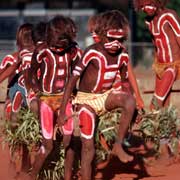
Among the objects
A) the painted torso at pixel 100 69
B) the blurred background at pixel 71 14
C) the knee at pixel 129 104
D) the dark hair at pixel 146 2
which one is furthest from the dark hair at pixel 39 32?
the blurred background at pixel 71 14

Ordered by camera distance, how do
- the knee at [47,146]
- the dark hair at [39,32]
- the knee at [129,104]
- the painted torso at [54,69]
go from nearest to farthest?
1. the knee at [129,104]
2. the knee at [47,146]
3. the painted torso at [54,69]
4. the dark hair at [39,32]

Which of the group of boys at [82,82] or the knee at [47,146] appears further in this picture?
the knee at [47,146]

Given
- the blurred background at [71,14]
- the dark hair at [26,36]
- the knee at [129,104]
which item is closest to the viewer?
the knee at [129,104]

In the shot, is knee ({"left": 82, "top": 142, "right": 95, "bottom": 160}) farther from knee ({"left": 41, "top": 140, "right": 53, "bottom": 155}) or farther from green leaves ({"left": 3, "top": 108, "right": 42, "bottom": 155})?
green leaves ({"left": 3, "top": 108, "right": 42, "bottom": 155})

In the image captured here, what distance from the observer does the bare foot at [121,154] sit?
7781 millimetres

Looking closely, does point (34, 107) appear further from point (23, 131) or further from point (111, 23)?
point (111, 23)

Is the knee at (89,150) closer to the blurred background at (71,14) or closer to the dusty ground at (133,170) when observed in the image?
the dusty ground at (133,170)

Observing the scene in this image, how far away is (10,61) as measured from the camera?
376 inches

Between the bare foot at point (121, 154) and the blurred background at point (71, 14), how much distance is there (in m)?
17.8

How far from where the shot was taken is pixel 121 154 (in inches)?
309

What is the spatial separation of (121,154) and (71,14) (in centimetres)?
2473

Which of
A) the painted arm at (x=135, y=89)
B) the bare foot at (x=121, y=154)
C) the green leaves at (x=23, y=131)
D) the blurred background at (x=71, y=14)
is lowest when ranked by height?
the bare foot at (x=121, y=154)

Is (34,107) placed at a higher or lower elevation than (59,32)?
lower

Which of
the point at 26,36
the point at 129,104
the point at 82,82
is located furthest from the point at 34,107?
the point at 129,104
